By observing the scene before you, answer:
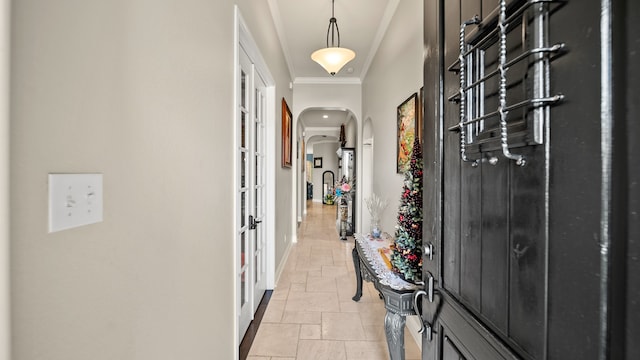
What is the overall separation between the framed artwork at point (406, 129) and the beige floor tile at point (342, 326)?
1.42m

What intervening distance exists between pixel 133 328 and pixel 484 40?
122 cm

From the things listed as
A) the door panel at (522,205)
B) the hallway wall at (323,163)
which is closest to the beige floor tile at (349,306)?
the door panel at (522,205)

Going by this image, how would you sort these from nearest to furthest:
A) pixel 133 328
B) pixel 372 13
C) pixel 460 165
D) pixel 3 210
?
1. pixel 3 210
2. pixel 133 328
3. pixel 460 165
4. pixel 372 13

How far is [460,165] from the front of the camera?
925 millimetres

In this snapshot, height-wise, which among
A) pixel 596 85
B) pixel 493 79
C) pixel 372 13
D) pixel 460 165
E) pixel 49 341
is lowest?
pixel 49 341

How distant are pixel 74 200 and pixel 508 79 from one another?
3.23 ft

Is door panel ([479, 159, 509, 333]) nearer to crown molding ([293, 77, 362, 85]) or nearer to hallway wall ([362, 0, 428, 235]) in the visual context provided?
hallway wall ([362, 0, 428, 235])

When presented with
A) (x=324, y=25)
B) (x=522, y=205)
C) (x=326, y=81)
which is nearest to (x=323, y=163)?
(x=326, y=81)

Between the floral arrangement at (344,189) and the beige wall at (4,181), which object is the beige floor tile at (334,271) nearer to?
the floral arrangement at (344,189)

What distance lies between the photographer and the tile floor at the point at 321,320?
2.20 meters

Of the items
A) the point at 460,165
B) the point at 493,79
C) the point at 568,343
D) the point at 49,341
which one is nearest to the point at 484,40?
the point at 493,79

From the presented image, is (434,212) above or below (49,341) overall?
above

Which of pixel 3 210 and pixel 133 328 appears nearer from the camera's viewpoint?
pixel 3 210

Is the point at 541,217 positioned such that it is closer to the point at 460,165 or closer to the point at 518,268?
the point at 518,268
